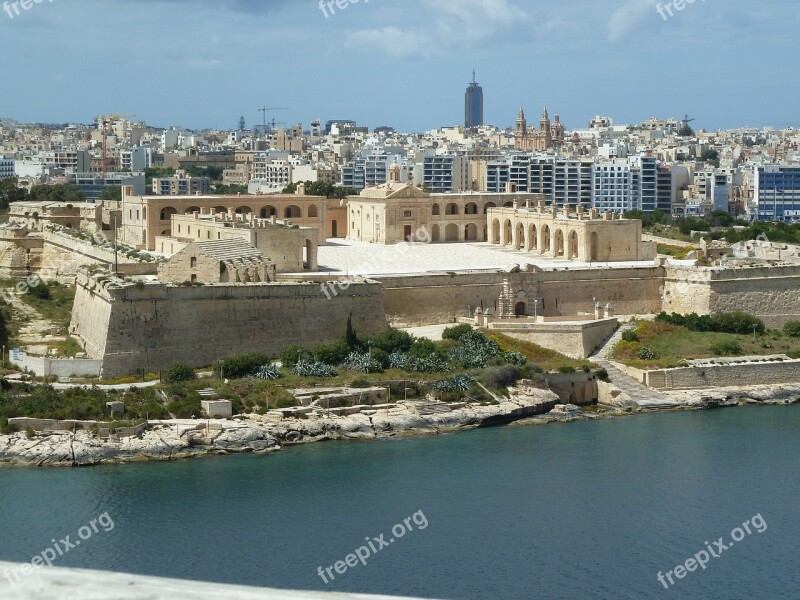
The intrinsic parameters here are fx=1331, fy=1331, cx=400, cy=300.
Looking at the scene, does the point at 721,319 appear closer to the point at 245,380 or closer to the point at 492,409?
the point at 492,409

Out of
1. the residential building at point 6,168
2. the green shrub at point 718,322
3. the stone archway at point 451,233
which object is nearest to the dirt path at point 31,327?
the stone archway at point 451,233

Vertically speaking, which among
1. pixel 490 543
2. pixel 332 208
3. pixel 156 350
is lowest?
pixel 490 543

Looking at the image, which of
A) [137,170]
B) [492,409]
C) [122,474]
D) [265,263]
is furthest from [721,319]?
[137,170]

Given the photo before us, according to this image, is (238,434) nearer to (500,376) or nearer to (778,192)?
(500,376)

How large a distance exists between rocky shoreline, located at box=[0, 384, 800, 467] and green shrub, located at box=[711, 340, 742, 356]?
1.25 metres

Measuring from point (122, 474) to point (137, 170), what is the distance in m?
53.6

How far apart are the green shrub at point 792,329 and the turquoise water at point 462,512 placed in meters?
4.67

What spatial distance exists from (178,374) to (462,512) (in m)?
5.74

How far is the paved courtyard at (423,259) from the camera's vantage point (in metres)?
24.5

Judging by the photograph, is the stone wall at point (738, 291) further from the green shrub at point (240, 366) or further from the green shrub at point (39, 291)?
the green shrub at point (39, 291)

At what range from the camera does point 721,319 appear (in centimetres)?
2306

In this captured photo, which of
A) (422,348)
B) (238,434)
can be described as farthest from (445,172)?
(238,434)

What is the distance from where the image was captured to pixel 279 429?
685 inches

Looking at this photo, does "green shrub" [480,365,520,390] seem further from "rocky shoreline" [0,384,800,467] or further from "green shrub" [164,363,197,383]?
"green shrub" [164,363,197,383]
